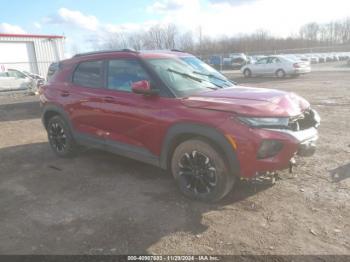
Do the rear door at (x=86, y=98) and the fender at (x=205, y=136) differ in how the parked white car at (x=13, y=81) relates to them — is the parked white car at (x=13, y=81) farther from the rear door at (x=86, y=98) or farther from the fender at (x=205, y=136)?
the fender at (x=205, y=136)

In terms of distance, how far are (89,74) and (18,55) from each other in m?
24.8

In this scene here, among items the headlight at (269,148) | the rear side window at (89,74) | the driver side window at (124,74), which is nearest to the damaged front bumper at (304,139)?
the headlight at (269,148)

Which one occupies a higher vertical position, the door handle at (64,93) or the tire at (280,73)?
the door handle at (64,93)

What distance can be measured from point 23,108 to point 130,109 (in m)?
10.2

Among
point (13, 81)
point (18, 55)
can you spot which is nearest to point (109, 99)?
point (13, 81)

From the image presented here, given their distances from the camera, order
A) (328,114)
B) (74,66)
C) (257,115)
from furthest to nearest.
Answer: (328,114) → (74,66) → (257,115)

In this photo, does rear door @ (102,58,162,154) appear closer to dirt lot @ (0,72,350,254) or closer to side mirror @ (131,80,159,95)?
side mirror @ (131,80,159,95)

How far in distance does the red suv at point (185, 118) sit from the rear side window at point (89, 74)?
16 mm

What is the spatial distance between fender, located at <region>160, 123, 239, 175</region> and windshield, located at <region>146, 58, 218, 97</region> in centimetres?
46

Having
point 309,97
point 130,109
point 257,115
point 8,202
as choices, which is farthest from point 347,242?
point 309,97

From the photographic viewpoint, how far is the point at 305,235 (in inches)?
124

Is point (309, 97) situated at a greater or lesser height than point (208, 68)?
lesser

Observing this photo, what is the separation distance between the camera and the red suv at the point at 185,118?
11.3 ft

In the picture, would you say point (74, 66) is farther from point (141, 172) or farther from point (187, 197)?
point (187, 197)
